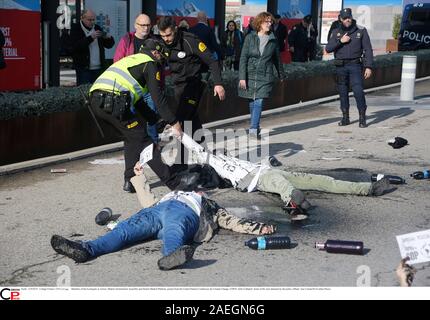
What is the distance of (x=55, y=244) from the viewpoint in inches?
223

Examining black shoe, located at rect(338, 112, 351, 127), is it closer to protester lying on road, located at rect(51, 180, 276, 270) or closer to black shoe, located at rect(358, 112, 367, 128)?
black shoe, located at rect(358, 112, 367, 128)

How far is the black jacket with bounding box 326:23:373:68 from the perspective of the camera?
1253 centimetres

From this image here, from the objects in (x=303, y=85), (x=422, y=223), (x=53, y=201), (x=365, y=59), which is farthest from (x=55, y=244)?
(x=303, y=85)

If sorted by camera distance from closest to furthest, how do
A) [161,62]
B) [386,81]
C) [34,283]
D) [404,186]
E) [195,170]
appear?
1. [34,283]
2. [161,62]
3. [195,170]
4. [404,186]
5. [386,81]

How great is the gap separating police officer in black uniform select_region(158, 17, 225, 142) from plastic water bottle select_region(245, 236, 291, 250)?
267 centimetres

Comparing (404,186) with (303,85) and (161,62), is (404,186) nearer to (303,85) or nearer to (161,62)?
(161,62)

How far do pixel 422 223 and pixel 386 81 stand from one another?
15697mm

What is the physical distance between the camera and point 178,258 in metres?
5.34

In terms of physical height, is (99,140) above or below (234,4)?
below

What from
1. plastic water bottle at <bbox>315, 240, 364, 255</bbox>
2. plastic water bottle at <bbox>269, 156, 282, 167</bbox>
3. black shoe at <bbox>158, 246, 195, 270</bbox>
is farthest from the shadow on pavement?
black shoe at <bbox>158, 246, 195, 270</bbox>

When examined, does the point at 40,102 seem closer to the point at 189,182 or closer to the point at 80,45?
the point at 80,45

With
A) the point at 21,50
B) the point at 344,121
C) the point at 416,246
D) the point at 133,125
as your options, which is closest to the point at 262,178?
the point at 133,125

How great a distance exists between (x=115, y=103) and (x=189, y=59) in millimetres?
1867

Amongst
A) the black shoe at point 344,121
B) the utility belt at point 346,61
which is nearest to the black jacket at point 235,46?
the black shoe at point 344,121
